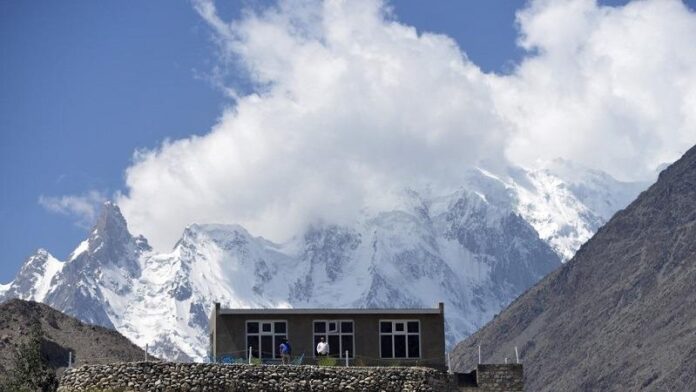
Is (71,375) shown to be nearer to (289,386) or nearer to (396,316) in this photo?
(289,386)

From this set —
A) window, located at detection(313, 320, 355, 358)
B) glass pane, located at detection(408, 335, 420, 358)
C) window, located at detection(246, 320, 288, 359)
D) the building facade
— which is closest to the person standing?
the building facade

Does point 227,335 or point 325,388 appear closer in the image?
point 325,388

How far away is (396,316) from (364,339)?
188cm

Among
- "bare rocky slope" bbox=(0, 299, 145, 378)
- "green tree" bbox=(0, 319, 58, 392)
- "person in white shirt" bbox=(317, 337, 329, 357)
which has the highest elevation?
"bare rocky slope" bbox=(0, 299, 145, 378)

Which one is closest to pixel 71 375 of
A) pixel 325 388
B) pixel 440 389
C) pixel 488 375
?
pixel 325 388

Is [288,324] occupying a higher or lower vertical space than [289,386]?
higher

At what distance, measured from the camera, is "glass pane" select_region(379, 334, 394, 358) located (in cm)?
8181

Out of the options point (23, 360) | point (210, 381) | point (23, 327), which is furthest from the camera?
point (23, 327)

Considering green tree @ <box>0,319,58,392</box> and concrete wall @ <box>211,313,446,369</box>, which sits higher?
concrete wall @ <box>211,313,446,369</box>

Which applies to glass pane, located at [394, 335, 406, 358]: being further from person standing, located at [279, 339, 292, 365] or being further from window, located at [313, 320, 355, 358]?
person standing, located at [279, 339, 292, 365]

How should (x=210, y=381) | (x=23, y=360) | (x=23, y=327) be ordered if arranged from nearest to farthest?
(x=210, y=381), (x=23, y=360), (x=23, y=327)

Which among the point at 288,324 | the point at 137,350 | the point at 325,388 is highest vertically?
the point at 137,350

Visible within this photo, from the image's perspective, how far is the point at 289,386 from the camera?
6938 cm

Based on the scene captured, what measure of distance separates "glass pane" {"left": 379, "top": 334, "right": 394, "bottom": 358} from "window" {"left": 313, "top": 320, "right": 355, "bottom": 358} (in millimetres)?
1345
